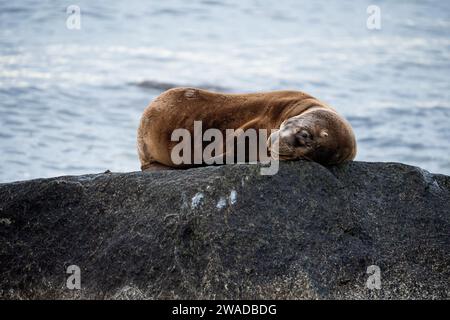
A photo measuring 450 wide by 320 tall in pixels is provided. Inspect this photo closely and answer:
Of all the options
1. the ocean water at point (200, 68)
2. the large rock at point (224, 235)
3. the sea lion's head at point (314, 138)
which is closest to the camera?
the large rock at point (224, 235)

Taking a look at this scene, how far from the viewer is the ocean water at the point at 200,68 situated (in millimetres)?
12789

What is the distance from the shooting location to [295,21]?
24.5 meters

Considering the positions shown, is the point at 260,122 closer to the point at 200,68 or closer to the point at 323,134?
the point at 323,134

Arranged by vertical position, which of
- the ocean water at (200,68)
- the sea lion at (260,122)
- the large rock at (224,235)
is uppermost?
the sea lion at (260,122)

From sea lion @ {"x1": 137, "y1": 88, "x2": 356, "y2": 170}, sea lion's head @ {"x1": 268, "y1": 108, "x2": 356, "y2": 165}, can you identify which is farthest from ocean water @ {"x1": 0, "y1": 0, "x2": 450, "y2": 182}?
sea lion's head @ {"x1": 268, "y1": 108, "x2": 356, "y2": 165}

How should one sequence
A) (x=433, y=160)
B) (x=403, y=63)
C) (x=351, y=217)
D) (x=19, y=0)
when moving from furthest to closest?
(x=19, y=0)
(x=403, y=63)
(x=433, y=160)
(x=351, y=217)

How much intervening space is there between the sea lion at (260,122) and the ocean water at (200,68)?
446 cm

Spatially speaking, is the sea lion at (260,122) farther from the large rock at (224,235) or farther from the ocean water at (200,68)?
the ocean water at (200,68)

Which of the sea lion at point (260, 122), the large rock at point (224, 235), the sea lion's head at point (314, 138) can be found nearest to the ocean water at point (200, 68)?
the sea lion at point (260, 122)

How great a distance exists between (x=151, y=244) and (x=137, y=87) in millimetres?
11642

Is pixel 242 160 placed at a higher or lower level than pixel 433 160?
higher

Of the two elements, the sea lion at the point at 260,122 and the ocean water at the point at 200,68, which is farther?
the ocean water at the point at 200,68
